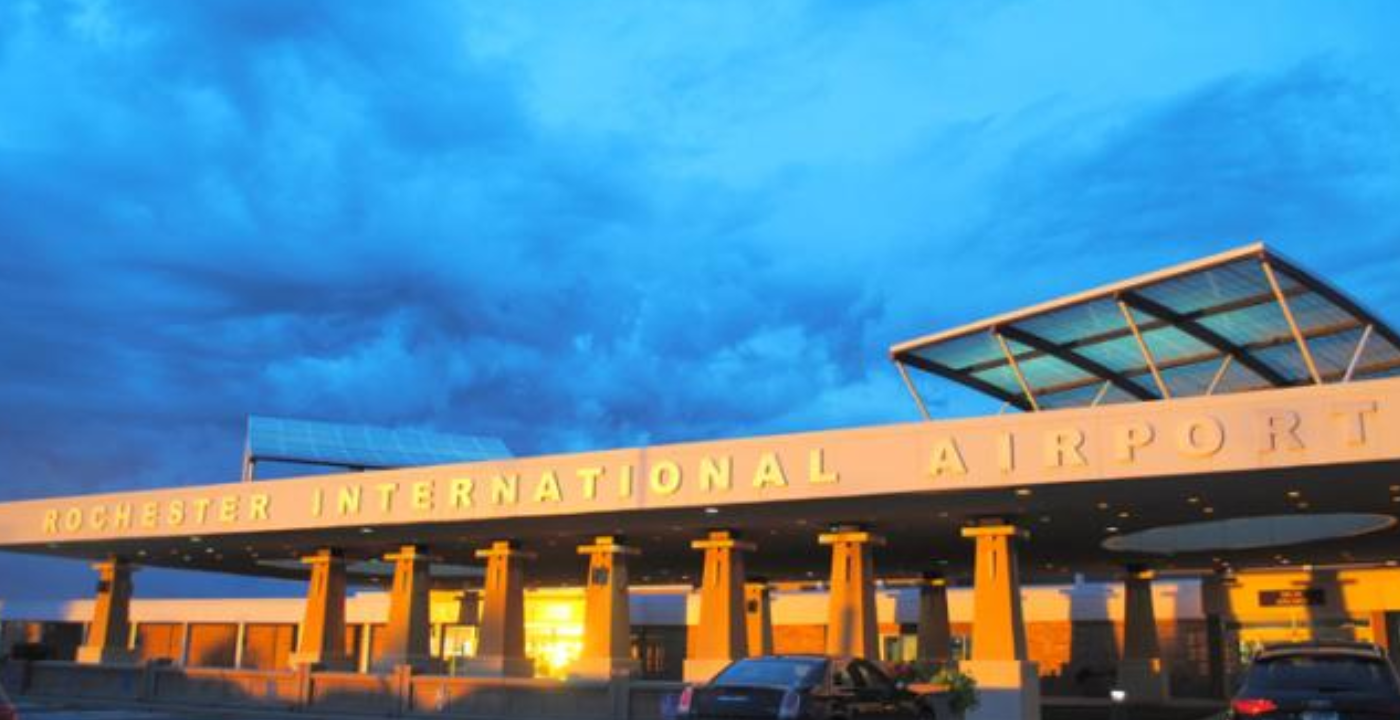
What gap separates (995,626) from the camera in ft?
98.1

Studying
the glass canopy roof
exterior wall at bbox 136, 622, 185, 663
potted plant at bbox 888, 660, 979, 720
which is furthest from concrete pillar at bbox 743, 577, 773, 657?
exterior wall at bbox 136, 622, 185, 663

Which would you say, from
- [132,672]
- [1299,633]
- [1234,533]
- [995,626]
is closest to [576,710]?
[995,626]

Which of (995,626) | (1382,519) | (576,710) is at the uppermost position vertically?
(1382,519)

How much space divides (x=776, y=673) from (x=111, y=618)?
42623 mm

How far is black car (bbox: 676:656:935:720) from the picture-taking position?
637 inches

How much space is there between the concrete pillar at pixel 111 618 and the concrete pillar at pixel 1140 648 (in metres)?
37.0

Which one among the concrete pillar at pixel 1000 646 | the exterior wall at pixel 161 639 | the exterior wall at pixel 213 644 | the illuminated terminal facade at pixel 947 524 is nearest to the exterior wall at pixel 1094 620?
the illuminated terminal facade at pixel 947 524

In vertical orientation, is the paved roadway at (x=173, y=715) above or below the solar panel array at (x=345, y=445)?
below

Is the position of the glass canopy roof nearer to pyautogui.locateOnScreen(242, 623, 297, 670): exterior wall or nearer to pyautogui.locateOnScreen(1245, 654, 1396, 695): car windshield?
pyautogui.locateOnScreen(1245, 654, 1396, 695): car windshield

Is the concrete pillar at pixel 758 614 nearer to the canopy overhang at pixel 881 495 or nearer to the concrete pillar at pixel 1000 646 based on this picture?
the canopy overhang at pixel 881 495

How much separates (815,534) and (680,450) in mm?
7952

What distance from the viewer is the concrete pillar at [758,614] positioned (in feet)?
139

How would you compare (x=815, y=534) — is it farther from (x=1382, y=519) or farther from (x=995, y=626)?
(x=1382, y=519)

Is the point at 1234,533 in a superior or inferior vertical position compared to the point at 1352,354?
inferior
